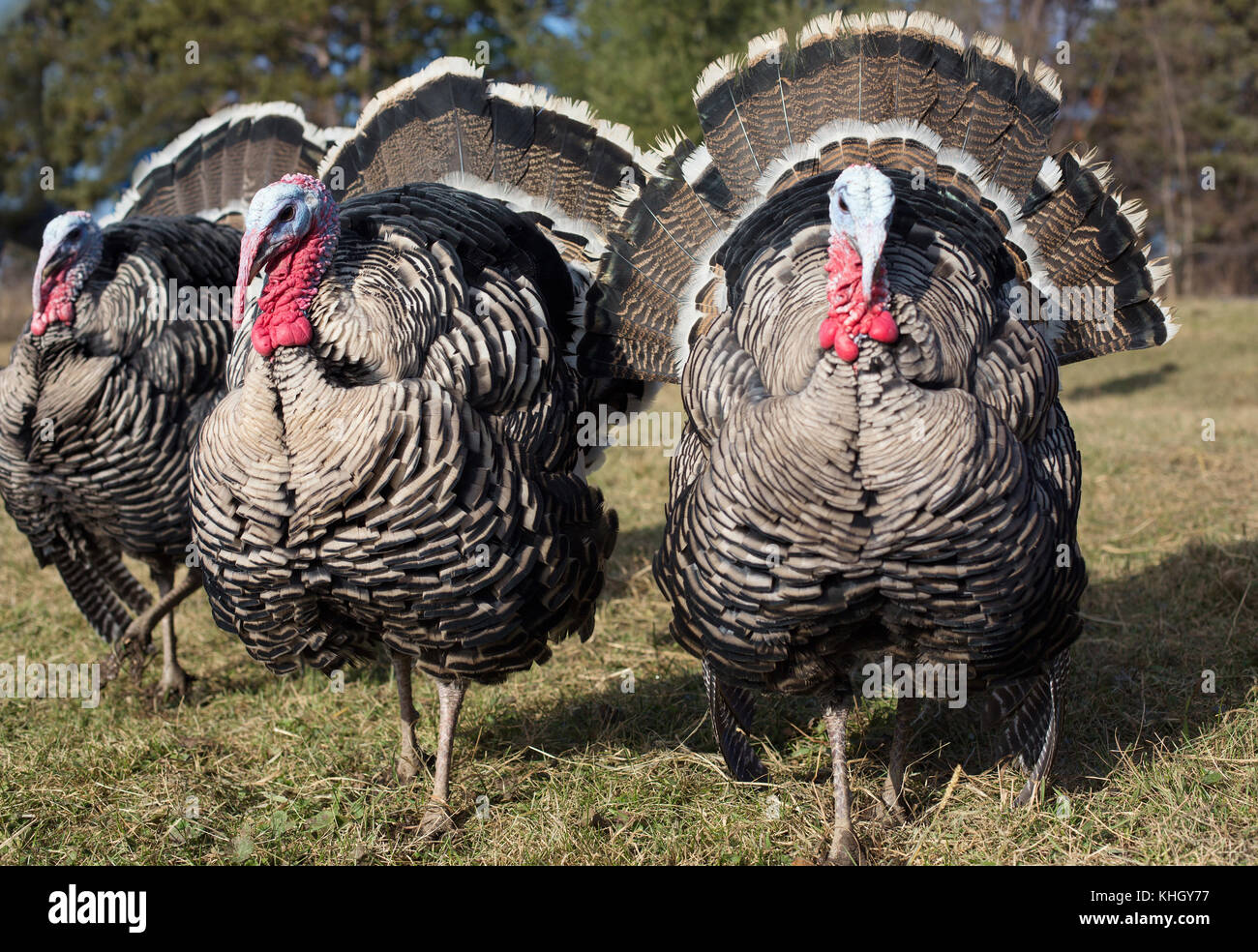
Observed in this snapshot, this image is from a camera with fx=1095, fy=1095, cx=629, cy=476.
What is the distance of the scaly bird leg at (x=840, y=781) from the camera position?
3701 millimetres

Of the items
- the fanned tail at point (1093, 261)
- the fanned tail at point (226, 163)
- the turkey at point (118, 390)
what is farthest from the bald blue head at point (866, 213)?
the fanned tail at point (226, 163)

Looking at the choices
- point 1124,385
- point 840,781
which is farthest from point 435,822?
point 1124,385

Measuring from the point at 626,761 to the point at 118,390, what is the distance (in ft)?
8.87

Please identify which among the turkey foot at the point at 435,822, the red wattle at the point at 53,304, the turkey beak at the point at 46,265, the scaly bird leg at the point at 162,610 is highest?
the turkey beak at the point at 46,265

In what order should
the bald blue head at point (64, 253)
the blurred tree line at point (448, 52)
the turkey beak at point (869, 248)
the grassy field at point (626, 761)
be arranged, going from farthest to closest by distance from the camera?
the blurred tree line at point (448, 52) < the bald blue head at point (64, 253) < the grassy field at point (626, 761) < the turkey beak at point (869, 248)

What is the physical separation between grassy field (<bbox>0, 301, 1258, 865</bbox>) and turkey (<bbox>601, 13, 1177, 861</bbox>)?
0.24 meters

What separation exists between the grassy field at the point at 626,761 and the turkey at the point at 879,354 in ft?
0.80

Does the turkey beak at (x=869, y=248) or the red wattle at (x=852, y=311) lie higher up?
the turkey beak at (x=869, y=248)

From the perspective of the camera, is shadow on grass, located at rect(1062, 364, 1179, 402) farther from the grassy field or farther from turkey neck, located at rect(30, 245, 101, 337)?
turkey neck, located at rect(30, 245, 101, 337)

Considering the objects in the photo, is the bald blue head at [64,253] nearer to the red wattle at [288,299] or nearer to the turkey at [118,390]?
the turkey at [118,390]

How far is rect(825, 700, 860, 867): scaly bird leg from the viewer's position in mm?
3701

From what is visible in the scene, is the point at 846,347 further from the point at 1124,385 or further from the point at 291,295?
the point at 1124,385

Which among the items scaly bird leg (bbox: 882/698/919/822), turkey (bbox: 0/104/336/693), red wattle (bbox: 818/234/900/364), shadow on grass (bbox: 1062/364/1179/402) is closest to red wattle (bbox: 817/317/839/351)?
red wattle (bbox: 818/234/900/364)

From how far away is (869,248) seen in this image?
9.84 feet
